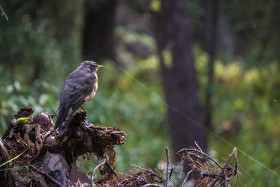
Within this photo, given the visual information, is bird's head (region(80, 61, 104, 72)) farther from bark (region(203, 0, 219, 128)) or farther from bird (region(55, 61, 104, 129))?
bark (region(203, 0, 219, 128))

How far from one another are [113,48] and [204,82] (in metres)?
2.70

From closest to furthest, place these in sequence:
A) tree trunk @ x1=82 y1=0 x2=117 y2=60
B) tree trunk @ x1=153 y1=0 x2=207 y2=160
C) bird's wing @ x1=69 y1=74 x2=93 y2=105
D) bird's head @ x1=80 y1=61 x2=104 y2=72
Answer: bird's wing @ x1=69 y1=74 x2=93 y2=105
bird's head @ x1=80 y1=61 x2=104 y2=72
tree trunk @ x1=153 y1=0 x2=207 y2=160
tree trunk @ x1=82 y1=0 x2=117 y2=60

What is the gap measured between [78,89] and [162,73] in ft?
13.9

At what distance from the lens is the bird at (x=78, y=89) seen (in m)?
3.00

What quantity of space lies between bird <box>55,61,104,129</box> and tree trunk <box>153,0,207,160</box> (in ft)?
10.6

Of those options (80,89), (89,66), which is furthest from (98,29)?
(80,89)

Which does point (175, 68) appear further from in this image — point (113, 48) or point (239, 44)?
point (239, 44)

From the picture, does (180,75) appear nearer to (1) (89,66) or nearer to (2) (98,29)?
(1) (89,66)

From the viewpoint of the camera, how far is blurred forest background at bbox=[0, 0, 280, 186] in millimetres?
6566

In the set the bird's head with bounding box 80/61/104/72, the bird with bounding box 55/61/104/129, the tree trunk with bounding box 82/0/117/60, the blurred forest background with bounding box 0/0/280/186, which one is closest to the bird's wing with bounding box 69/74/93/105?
the bird with bounding box 55/61/104/129

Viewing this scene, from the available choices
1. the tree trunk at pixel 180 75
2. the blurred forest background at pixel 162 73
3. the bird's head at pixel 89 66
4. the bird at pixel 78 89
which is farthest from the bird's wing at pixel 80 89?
the tree trunk at pixel 180 75

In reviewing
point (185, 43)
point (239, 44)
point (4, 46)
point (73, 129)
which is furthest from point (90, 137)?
point (239, 44)

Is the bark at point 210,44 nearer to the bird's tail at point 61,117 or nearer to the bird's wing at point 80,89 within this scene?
the bird's wing at point 80,89

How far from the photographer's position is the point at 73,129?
2.03 m
